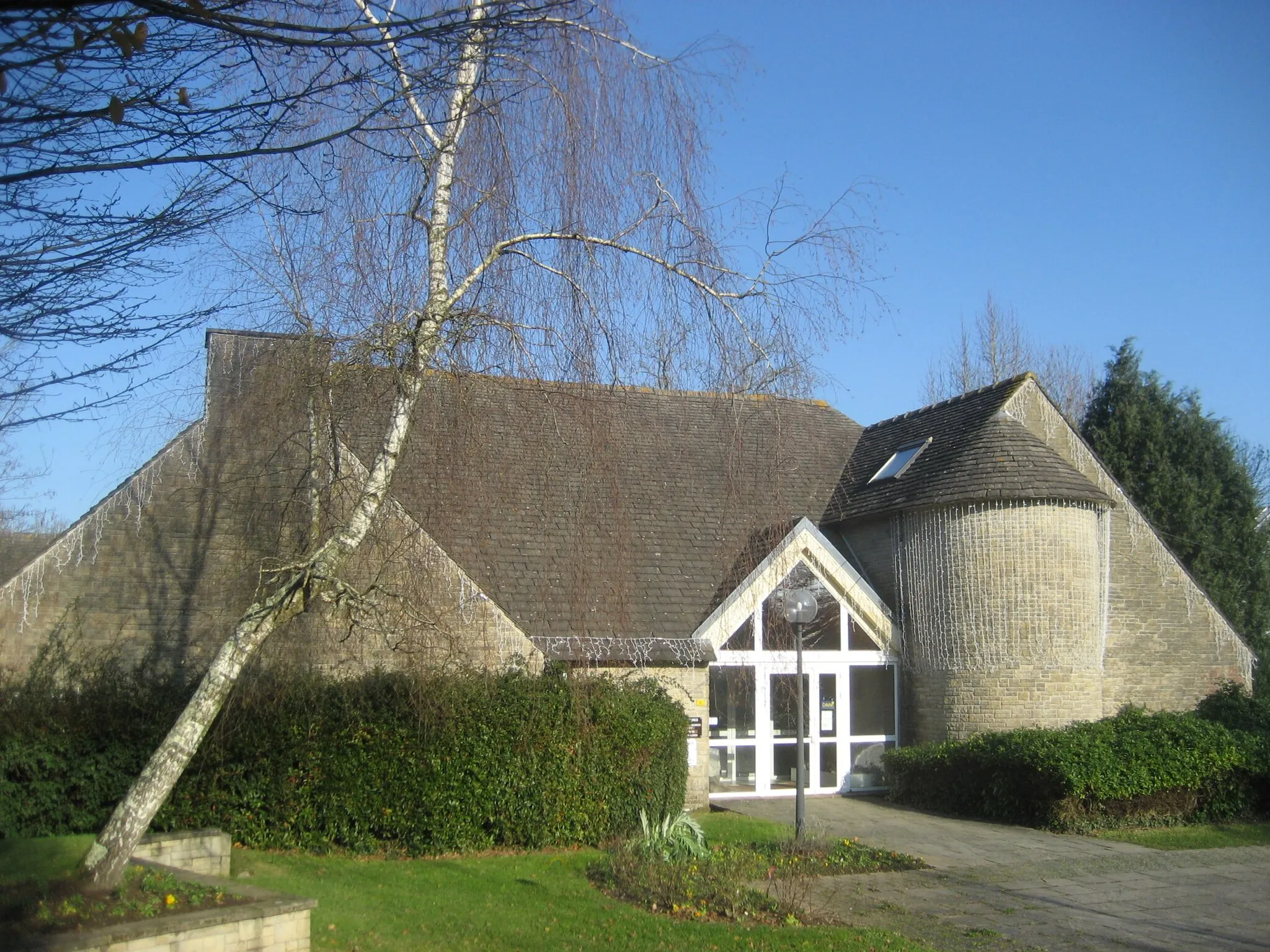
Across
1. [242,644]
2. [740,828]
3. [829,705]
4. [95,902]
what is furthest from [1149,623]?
[95,902]

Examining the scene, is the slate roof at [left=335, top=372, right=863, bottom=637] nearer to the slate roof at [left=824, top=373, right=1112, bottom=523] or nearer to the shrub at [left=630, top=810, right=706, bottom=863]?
the shrub at [left=630, top=810, right=706, bottom=863]

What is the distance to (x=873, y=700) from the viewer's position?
18.4 meters

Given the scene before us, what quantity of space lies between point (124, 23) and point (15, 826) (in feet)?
31.9

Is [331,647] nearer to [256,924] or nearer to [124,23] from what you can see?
[256,924]

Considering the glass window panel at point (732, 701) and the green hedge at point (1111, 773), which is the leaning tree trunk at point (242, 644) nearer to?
the glass window panel at point (732, 701)

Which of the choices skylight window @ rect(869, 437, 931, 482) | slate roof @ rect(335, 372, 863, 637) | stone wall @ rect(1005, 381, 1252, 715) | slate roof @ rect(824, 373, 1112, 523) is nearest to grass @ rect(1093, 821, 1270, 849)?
stone wall @ rect(1005, 381, 1252, 715)

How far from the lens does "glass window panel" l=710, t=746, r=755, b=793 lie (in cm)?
1727

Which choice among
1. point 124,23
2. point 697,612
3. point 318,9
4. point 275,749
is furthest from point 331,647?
point 124,23

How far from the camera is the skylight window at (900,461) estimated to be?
19250 mm

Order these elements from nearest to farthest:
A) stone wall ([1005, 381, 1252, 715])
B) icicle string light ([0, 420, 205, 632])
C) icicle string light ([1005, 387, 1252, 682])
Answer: icicle string light ([0, 420, 205, 632])
stone wall ([1005, 381, 1252, 715])
icicle string light ([1005, 387, 1252, 682])

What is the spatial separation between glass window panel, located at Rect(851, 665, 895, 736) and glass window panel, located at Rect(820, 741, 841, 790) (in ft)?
1.49

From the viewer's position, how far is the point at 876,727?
60.1ft

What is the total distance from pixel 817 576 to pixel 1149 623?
6.14 meters

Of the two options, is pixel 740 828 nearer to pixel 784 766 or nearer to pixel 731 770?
pixel 731 770
